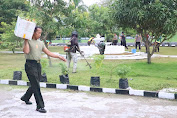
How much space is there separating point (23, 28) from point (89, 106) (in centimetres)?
220

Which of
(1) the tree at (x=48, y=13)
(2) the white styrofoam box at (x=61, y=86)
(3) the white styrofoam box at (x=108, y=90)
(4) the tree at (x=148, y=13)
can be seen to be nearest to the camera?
(3) the white styrofoam box at (x=108, y=90)

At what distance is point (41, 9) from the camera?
491 inches

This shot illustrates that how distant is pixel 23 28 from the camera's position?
4371 millimetres

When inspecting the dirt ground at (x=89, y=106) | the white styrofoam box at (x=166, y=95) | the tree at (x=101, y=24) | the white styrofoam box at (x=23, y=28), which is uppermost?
the tree at (x=101, y=24)

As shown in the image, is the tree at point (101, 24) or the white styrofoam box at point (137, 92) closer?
the white styrofoam box at point (137, 92)

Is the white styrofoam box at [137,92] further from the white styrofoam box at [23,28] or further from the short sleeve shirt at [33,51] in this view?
the white styrofoam box at [23,28]

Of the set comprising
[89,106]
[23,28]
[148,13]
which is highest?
[148,13]

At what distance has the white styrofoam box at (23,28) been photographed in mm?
4340

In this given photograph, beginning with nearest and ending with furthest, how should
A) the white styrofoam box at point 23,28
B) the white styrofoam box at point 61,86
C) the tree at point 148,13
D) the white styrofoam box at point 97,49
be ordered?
the white styrofoam box at point 23,28 < the white styrofoam box at point 61,86 < the tree at point 148,13 < the white styrofoam box at point 97,49

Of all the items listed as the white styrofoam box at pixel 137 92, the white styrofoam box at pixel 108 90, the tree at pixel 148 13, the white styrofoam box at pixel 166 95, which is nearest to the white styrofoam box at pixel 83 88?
the white styrofoam box at pixel 108 90

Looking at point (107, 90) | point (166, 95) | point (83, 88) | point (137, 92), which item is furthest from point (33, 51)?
point (166, 95)

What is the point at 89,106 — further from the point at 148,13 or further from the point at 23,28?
the point at 148,13

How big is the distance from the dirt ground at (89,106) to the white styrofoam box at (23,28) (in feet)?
5.00

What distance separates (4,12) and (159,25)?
19.3m
